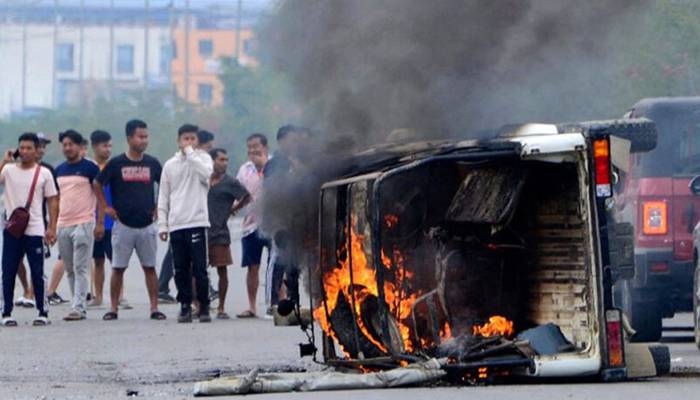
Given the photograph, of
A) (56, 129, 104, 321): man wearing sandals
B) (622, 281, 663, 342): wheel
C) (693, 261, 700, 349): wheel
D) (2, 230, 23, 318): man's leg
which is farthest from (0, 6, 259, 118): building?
(693, 261, 700, 349): wheel

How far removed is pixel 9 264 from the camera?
17.5 meters

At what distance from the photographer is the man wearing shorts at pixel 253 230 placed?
1852 cm

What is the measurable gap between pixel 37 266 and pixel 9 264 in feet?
0.89

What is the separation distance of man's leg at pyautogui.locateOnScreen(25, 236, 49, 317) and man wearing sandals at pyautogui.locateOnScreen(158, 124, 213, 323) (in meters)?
1.15

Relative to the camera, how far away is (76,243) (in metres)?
18.9

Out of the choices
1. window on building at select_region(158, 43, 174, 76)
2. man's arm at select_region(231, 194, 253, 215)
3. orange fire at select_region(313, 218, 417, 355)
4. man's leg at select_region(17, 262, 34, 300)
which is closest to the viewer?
orange fire at select_region(313, 218, 417, 355)

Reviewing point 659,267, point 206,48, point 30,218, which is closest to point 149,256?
point 30,218

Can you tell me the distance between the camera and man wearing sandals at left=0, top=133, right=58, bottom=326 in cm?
1755

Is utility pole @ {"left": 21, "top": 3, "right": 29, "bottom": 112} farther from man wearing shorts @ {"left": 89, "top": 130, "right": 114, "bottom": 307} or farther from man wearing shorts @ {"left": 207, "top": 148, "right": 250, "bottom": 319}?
man wearing shorts @ {"left": 207, "top": 148, "right": 250, "bottom": 319}

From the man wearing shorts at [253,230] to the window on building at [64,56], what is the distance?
9297 centimetres

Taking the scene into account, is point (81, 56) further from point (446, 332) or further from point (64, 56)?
point (446, 332)

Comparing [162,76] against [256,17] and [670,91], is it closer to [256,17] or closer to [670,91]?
[670,91]

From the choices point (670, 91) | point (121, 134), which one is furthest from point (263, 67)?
point (121, 134)

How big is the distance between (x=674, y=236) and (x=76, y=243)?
6764 millimetres
